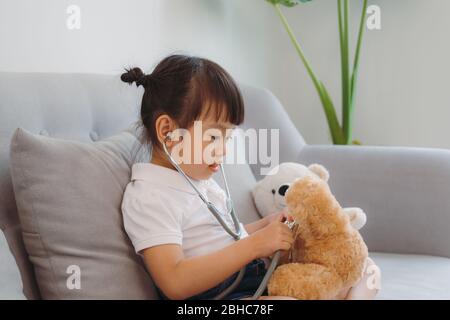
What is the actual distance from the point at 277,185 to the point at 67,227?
66cm

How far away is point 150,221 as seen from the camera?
90cm

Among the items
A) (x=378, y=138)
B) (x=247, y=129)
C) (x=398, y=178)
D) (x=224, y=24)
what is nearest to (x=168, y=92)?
(x=247, y=129)

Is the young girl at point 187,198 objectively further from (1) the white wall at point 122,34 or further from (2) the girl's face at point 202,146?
(1) the white wall at point 122,34

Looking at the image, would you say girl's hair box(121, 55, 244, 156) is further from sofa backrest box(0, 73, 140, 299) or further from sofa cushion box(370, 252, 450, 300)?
sofa cushion box(370, 252, 450, 300)

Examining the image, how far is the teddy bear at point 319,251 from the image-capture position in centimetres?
89

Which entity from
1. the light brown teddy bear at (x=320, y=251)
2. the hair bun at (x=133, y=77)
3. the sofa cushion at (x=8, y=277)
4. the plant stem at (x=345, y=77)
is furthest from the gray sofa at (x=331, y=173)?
the plant stem at (x=345, y=77)

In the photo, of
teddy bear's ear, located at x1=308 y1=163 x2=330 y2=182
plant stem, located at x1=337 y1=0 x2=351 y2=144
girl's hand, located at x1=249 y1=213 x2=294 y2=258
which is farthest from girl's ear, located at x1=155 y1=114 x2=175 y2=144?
plant stem, located at x1=337 y1=0 x2=351 y2=144

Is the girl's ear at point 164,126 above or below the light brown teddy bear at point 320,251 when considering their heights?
above

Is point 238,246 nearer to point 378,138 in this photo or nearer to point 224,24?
point 224,24

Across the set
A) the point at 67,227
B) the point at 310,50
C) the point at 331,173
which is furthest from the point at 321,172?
the point at 310,50

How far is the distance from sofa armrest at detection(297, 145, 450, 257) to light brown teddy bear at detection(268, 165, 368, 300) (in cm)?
61

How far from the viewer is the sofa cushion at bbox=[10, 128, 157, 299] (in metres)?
0.85

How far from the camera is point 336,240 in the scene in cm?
91

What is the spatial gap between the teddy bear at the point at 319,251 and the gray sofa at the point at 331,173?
28cm
